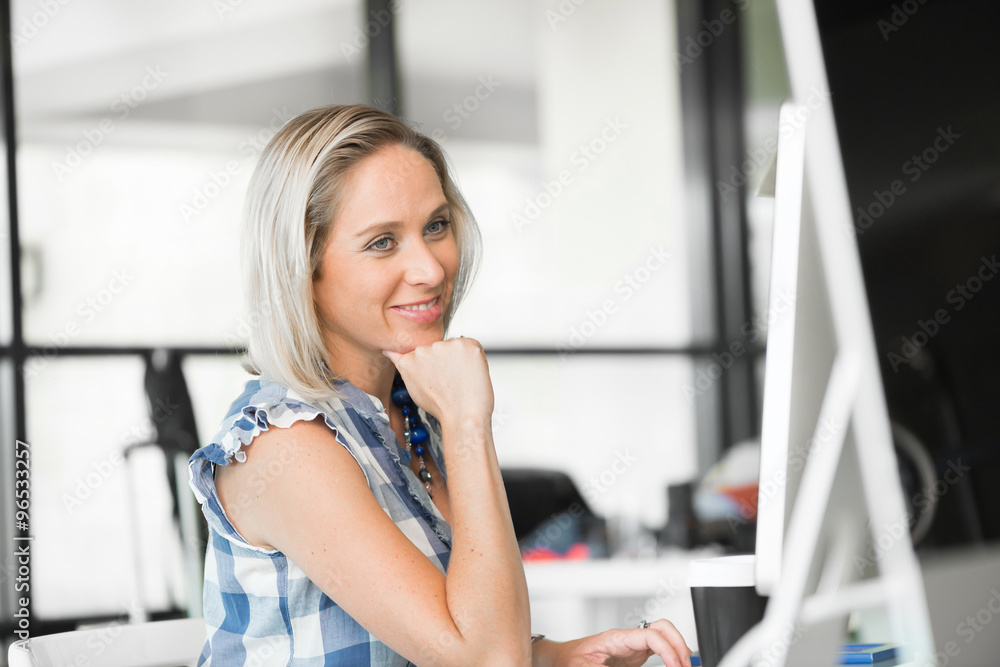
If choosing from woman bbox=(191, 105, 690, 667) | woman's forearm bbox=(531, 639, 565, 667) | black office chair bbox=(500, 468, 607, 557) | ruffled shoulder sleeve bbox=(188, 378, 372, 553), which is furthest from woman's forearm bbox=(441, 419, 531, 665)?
black office chair bbox=(500, 468, 607, 557)

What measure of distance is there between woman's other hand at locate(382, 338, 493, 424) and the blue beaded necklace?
228 millimetres

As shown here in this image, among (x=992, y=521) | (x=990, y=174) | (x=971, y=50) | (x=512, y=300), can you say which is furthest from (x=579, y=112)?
(x=992, y=521)

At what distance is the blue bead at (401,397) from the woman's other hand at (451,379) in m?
0.22

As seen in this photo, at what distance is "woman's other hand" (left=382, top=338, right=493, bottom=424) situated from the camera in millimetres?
1126

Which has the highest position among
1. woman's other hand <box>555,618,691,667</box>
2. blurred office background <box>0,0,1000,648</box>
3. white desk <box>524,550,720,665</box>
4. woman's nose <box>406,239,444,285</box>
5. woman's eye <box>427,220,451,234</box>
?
blurred office background <box>0,0,1000,648</box>

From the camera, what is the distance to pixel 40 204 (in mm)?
3523

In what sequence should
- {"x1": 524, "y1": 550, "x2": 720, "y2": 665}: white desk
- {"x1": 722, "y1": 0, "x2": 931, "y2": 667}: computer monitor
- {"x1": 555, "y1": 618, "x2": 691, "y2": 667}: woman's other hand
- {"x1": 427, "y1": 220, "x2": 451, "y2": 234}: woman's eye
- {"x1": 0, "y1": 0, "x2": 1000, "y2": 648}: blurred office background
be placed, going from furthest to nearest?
1. {"x1": 0, "y1": 0, "x2": 1000, "y2": 648}: blurred office background
2. {"x1": 524, "y1": 550, "x2": 720, "y2": 665}: white desk
3. {"x1": 427, "y1": 220, "x2": 451, "y2": 234}: woman's eye
4. {"x1": 555, "y1": 618, "x2": 691, "y2": 667}: woman's other hand
5. {"x1": 722, "y1": 0, "x2": 931, "y2": 667}: computer monitor

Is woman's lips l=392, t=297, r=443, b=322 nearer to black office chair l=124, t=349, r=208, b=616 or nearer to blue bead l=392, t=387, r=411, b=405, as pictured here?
blue bead l=392, t=387, r=411, b=405

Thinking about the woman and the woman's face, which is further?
the woman's face

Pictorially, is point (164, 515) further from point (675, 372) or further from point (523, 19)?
point (523, 19)

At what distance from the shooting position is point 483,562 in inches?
39.2

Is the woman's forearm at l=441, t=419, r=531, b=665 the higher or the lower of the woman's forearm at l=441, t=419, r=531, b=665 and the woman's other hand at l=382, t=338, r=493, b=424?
the lower

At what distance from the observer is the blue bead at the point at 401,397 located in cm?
143

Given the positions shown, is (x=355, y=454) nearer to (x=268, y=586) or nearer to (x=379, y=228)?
(x=268, y=586)
